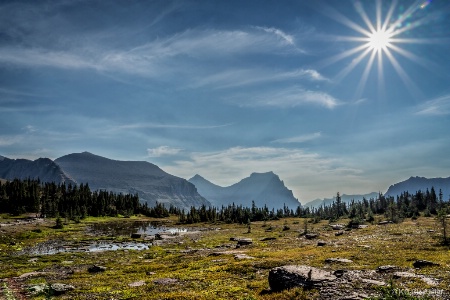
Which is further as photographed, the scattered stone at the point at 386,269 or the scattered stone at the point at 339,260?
the scattered stone at the point at 339,260

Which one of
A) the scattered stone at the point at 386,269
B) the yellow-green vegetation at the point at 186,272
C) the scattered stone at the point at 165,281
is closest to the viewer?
the yellow-green vegetation at the point at 186,272

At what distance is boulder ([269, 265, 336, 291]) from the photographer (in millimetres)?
Result: 27094

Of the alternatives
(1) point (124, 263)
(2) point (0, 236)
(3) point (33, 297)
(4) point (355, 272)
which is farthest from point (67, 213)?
(4) point (355, 272)

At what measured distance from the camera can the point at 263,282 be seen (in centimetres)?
3162

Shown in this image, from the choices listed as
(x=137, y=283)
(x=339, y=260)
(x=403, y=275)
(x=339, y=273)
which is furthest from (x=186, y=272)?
(x=403, y=275)

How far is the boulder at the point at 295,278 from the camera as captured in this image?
2709 cm

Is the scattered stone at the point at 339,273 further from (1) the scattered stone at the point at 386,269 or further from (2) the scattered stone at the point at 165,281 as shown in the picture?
(2) the scattered stone at the point at 165,281

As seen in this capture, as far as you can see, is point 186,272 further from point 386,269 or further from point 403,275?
point 403,275

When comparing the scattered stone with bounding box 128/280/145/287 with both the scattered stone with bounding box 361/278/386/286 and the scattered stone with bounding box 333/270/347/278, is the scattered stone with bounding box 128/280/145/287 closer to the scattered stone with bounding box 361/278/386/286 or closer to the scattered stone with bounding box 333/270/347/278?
the scattered stone with bounding box 333/270/347/278

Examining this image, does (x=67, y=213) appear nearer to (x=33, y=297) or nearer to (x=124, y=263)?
(x=124, y=263)

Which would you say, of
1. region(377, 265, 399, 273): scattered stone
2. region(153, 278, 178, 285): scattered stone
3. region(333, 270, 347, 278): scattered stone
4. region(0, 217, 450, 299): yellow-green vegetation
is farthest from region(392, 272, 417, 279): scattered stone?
region(153, 278, 178, 285): scattered stone

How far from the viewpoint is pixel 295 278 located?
90.8 feet

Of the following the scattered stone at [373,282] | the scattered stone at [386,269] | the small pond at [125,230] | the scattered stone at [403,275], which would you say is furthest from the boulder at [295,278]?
the small pond at [125,230]

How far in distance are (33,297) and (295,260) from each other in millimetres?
31229
